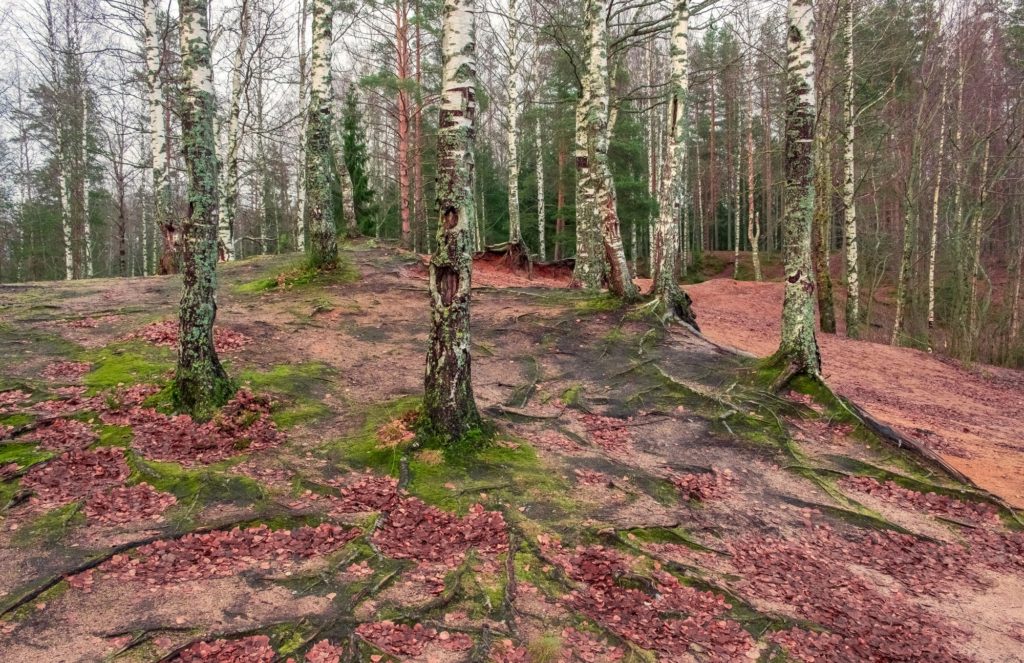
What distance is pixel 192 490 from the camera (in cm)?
536

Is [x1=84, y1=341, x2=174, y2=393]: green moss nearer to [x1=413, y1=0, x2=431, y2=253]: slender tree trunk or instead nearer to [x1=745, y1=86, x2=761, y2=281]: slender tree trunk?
[x1=413, y1=0, x2=431, y2=253]: slender tree trunk

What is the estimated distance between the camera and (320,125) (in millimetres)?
11453

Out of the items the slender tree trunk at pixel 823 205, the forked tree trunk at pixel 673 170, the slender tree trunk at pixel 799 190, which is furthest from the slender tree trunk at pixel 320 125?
the slender tree trunk at pixel 823 205

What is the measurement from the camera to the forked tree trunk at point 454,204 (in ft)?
19.7

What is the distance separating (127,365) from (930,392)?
14747mm

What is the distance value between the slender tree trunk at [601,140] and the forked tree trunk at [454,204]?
571cm

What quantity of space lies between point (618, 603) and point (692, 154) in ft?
128

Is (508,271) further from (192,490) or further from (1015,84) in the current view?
(1015,84)

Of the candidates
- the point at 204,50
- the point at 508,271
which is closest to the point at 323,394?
the point at 204,50

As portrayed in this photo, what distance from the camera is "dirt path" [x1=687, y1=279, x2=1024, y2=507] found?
27.2 ft

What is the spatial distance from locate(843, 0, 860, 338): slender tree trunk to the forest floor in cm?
1012

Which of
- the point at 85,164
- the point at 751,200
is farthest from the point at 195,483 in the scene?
the point at 751,200

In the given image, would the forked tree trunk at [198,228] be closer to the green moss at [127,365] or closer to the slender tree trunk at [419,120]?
the green moss at [127,365]

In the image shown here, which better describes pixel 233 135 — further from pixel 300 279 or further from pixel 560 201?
pixel 560 201
